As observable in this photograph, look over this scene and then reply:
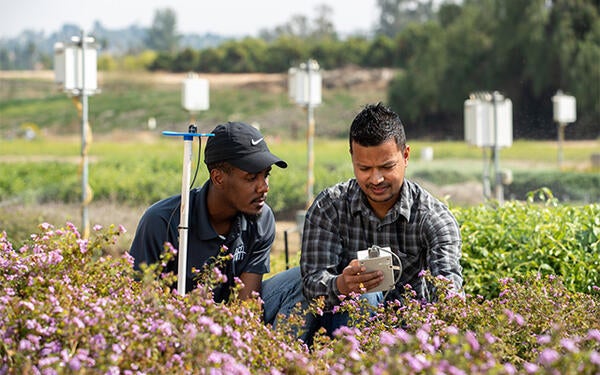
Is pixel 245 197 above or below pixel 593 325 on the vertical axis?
above

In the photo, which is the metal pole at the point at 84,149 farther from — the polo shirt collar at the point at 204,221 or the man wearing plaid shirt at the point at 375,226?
the man wearing plaid shirt at the point at 375,226

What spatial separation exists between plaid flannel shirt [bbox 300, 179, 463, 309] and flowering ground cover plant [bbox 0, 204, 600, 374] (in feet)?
1.06

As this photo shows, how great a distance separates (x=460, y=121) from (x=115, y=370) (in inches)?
1212

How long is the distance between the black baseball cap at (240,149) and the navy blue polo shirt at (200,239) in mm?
164

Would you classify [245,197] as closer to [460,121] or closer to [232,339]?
[232,339]

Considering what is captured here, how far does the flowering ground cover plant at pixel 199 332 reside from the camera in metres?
1.49

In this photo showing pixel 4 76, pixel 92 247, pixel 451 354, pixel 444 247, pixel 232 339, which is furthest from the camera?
pixel 4 76

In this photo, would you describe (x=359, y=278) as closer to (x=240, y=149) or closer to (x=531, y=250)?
(x=240, y=149)

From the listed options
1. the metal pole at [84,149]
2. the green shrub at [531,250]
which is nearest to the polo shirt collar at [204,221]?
the green shrub at [531,250]

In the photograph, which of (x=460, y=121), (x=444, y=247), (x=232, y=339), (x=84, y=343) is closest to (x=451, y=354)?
(x=232, y=339)

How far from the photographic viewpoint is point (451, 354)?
1389 mm

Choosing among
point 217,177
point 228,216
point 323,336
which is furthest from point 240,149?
point 323,336

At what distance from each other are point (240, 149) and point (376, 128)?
0.40 meters

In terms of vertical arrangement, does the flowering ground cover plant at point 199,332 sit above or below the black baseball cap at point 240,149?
below
